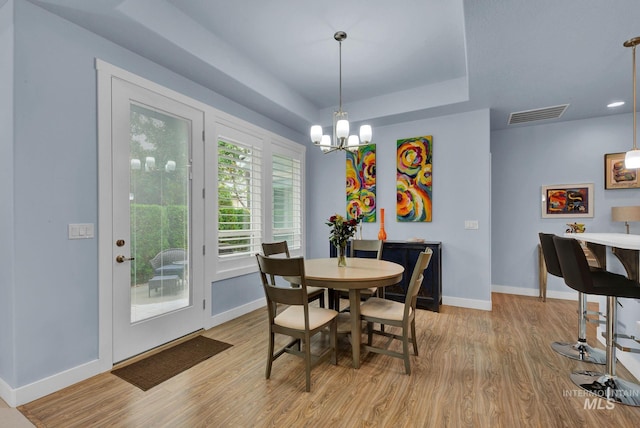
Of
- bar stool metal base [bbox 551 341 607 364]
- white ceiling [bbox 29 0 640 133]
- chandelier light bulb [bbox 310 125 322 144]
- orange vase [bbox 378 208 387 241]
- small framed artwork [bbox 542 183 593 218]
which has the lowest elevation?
bar stool metal base [bbox 551 341 607 364]

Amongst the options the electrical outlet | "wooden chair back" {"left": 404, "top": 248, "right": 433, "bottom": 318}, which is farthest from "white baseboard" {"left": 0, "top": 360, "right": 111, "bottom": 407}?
the electrical outlet

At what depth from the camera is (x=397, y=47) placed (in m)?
3.09

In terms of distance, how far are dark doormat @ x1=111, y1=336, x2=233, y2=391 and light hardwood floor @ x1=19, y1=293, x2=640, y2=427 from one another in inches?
3.2

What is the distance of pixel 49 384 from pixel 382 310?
253 cm

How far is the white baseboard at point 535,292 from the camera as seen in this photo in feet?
14.4

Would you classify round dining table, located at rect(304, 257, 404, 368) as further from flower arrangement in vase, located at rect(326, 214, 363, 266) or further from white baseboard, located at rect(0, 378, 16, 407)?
white baseboard, located at rect(0, 378, 16, 407)

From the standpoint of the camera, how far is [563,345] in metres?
2.80

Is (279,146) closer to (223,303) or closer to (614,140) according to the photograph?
(223,303)

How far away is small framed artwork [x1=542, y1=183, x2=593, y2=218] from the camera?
4320 mm
